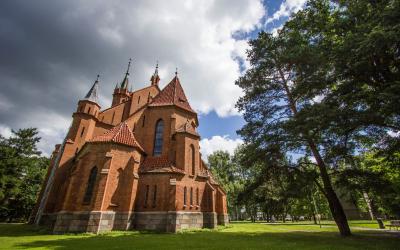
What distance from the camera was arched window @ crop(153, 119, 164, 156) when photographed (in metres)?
24.6

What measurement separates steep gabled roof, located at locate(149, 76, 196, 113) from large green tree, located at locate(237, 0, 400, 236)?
442 inches

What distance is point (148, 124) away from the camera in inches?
1018

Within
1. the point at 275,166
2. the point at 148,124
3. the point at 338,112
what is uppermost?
the point at 148,124

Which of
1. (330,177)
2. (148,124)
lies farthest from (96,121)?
(330,177)

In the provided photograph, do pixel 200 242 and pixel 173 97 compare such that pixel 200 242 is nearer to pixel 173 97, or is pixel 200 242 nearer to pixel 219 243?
pixel 219 243

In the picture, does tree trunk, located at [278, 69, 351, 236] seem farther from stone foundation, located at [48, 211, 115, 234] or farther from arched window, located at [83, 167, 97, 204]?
arched window, located at [83, 167, 97, 204]

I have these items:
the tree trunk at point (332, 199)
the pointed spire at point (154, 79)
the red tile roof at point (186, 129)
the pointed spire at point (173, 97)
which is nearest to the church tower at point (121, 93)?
the pointed spire at point (154, 79)

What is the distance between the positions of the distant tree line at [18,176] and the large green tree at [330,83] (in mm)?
36638

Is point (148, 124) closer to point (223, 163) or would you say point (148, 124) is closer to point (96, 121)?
point (96, 121)

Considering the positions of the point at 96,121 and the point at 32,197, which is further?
the point at 32,197

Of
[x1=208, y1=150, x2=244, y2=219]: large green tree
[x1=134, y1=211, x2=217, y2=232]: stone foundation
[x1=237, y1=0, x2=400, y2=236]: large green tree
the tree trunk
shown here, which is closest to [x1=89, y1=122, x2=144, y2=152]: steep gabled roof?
[x1=134, y1=211, x2=217, y2=232]: stone foundation

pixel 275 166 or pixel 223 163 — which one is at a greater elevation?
pixel 223 163

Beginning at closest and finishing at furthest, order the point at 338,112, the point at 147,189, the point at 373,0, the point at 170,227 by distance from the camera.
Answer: the point at 338,112
the point at 373,0
the point at 170,227
the point at 147,189

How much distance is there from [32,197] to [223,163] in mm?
38937
